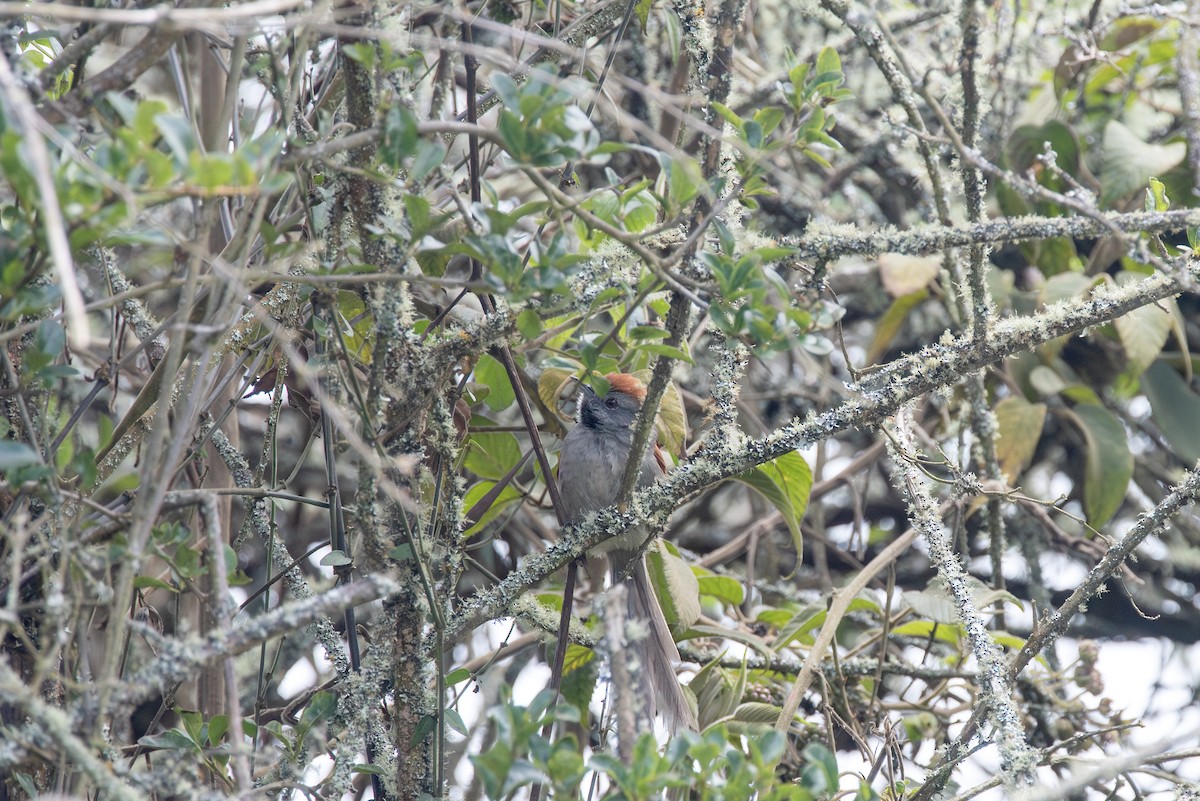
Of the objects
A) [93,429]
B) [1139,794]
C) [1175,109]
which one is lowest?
[1139,794]

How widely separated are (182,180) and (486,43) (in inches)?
77.9

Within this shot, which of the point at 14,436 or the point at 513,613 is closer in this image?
the point at 14,436

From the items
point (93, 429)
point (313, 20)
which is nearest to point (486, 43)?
point (313, 20)

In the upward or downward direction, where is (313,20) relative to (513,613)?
upward

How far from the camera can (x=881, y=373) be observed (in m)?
2.24

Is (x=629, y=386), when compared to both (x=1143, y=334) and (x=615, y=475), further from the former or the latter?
(x=1143, y=334)

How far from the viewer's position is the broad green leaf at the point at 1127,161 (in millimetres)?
3738

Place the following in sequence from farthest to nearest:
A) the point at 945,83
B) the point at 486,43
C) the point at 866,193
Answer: the point at 866,193, the point at 945,83, the point at 486,43

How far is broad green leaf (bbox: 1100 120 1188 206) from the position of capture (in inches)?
147

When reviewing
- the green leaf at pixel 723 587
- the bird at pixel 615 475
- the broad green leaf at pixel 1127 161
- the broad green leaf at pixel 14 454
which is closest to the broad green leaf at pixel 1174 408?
the broad green leaf at pixel 1127 161

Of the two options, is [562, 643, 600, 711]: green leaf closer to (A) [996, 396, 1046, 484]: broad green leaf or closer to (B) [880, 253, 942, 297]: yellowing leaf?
(A) [996, 396, 1046, 484]: broad green leaf

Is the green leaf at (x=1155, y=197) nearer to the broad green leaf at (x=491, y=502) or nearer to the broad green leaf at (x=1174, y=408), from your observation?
the broad green leaf at (x=1174, y=408)

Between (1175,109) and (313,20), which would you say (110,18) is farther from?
(1175,109)

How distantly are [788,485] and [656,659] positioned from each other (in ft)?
2.08
